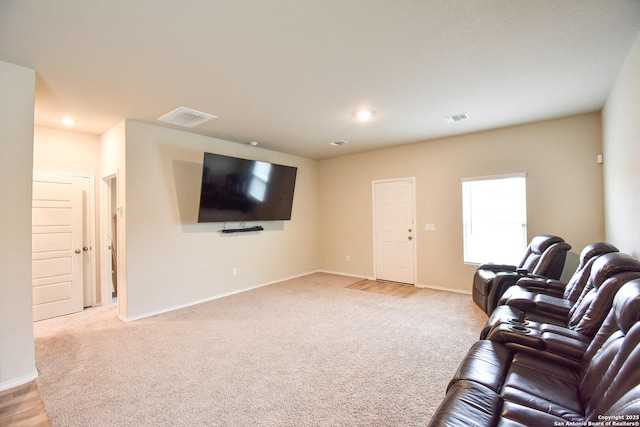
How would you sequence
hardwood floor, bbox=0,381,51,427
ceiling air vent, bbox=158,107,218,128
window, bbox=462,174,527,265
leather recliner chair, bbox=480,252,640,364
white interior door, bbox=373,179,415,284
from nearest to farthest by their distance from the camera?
leather recliner chair, bbox=480,252,640,364, hardwood floor, bbox=0,381,51,427, ceiling air vent, bbox=158,107,218,128, window, bbox=462,174,527,265, white interior door, bbox=373,179,415,284

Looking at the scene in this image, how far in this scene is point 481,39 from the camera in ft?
7.19

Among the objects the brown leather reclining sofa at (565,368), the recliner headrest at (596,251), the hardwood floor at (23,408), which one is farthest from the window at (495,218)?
the hardwood floor at (23,408)

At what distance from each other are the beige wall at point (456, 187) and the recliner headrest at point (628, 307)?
10.2 feet

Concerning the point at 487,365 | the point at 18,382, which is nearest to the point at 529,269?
the point at 487,365

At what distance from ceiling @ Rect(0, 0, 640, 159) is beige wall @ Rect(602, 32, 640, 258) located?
18 centimetres

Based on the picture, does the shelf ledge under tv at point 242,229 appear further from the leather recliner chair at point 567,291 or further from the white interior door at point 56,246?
the leather recliner chair at point 567,291

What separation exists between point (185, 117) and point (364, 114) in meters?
2.32

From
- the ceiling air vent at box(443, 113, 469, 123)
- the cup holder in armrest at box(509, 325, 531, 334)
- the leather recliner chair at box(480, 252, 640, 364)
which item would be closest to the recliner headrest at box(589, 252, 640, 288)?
the leather recliner chair at box(480, 252, 640, 364)

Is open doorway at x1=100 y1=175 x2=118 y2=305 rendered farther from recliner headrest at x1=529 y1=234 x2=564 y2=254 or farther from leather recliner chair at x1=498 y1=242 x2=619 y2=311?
recliner headrest at x1=529 y1=234 x2=564 y2=254

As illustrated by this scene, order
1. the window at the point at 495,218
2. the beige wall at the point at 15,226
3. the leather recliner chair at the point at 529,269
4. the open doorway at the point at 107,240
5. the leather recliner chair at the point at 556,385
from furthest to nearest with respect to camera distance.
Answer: the open doorway at the point at 107,240 → the window at the point at 495,218 → the leather recliner chair at the point at 529,269 → the beige wall at the point at 15,226 → the leather recliner chair at the point at 556,385

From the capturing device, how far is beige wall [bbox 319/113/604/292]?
396 centimetres

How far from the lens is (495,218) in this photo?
4.64 metres

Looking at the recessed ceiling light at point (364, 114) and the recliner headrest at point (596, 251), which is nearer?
the recliner headrest at point (596, 251)

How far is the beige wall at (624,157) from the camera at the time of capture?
2371 millimetres
